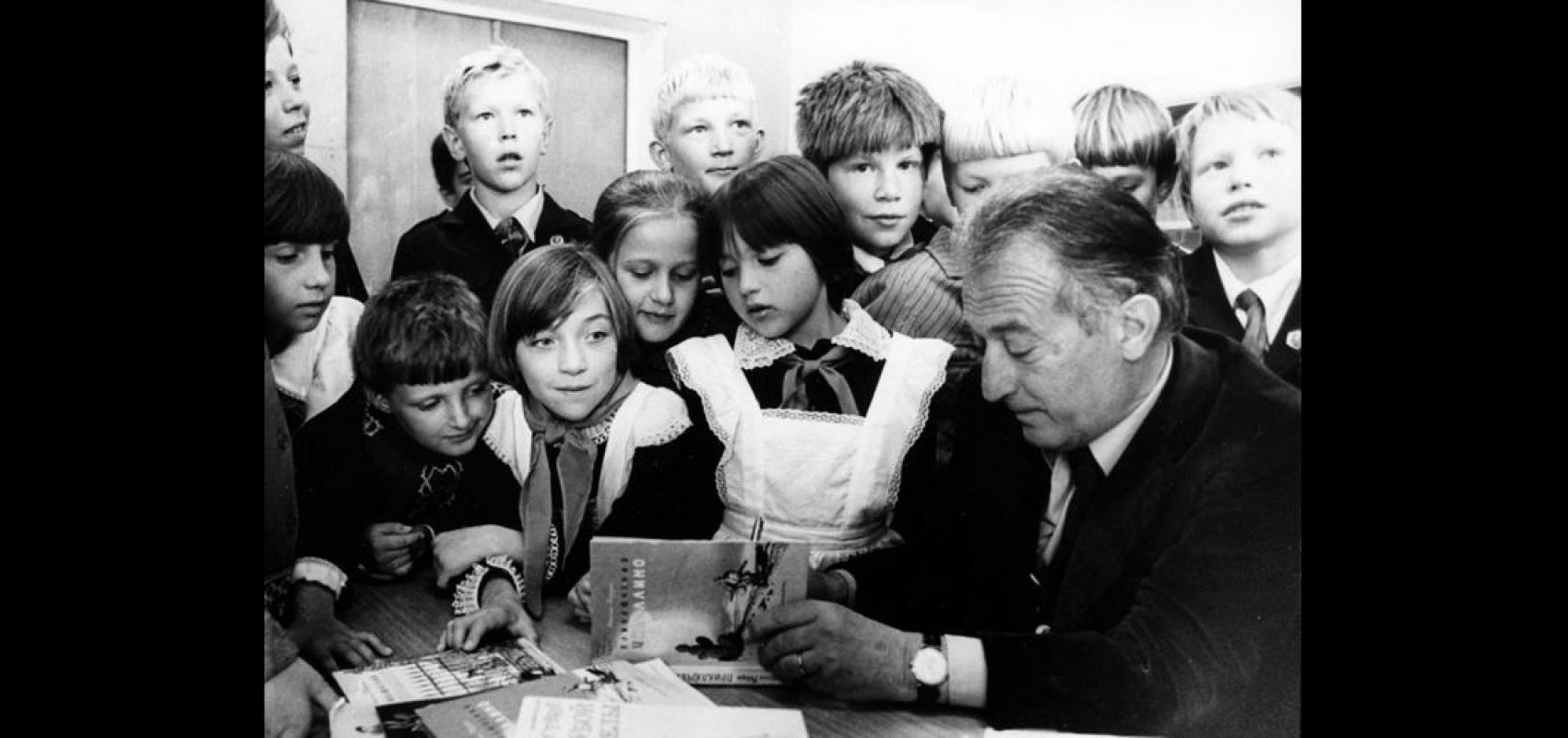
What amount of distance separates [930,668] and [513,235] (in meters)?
1.24

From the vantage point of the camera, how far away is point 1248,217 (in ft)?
8.09

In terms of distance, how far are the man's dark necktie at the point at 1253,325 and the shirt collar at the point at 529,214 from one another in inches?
57.0

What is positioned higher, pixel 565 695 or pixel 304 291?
pixel 304 291

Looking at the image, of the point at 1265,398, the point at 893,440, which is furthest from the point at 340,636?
the point at 1265,398

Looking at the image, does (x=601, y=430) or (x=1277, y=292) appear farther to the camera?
(x=601, y=430)

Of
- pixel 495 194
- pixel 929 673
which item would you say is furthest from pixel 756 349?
pixel 929 673

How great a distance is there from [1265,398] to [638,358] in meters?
1.29

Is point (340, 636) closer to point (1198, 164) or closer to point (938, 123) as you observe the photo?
point (938, 123)

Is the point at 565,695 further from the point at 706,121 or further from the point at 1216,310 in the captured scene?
the point at 1216,310

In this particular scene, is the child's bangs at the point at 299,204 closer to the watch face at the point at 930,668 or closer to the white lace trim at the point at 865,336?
the white lace trim at the point at 865,336

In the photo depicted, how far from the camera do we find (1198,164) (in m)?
2.46

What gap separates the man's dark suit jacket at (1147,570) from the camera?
96.7 inches

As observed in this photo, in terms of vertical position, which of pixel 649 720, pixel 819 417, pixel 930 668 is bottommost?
pixel 649 720
